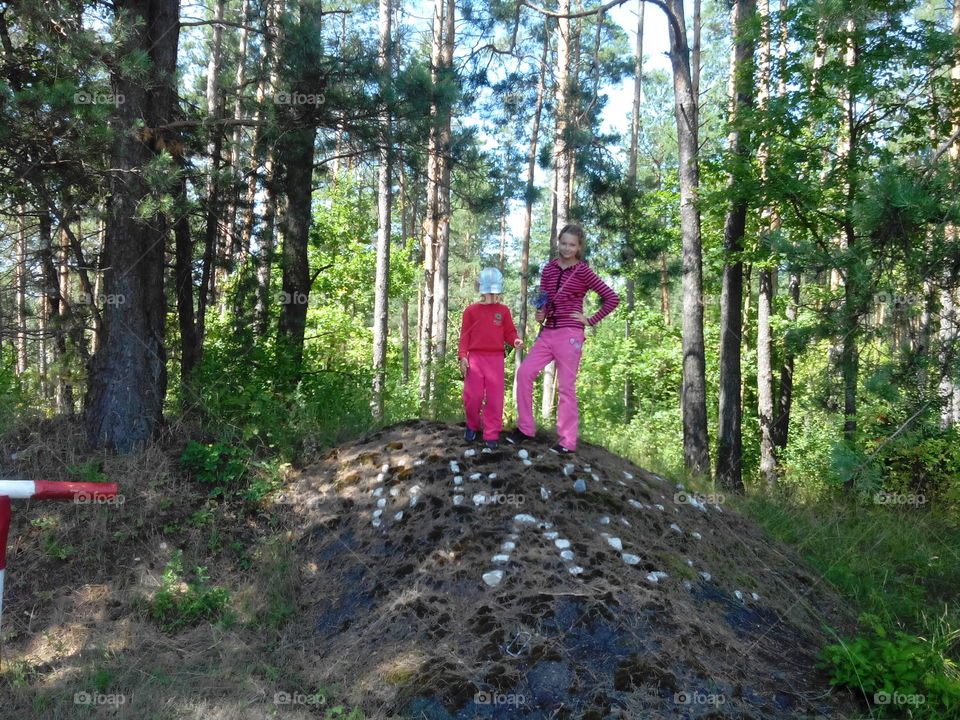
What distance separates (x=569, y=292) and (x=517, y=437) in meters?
1.45

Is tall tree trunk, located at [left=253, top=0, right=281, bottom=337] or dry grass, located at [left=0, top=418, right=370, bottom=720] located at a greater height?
tall tree trunk, located at [left=253, top=0, right=281, bottom=337]

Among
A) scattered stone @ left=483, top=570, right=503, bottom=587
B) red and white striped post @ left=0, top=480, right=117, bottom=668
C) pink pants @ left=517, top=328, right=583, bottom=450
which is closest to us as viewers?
red and white striped post @ left=0, top=480, right=117, bottom=668

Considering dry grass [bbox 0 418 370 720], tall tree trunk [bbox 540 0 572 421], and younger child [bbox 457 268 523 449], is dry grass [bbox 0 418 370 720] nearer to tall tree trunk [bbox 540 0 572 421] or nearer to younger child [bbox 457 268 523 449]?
younger child [bbox 457 268 523 449]

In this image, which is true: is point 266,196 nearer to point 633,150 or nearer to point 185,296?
point 185,296

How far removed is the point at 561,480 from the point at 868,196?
10.3 ft

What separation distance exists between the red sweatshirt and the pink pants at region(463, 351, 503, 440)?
7 centimetres

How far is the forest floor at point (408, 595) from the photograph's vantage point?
415cm

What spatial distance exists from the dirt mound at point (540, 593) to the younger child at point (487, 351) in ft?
1.13

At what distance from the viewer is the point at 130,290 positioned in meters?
7.26

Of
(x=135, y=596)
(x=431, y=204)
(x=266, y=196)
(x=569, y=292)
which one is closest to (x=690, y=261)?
(x=431, y=204)

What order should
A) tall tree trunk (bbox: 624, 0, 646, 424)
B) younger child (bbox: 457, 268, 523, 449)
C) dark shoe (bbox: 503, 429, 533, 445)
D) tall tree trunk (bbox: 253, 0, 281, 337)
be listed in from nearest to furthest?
younger child (bbox: 457, 268, 523, 449) → dark shoe (bbox: 503, 429, 533, 445) → tall tree trunk (bbox: 253, 0, 281, 337) → tall tree trunk (bbox: 624, 0, 646, 424)

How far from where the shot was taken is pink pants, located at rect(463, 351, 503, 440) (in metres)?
6.41

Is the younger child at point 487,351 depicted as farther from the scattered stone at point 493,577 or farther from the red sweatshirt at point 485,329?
the scattered stone at point 493,577

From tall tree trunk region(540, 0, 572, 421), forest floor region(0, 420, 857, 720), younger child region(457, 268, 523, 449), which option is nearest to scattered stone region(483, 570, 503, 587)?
forest floor region(0, 420, 857, 720)
